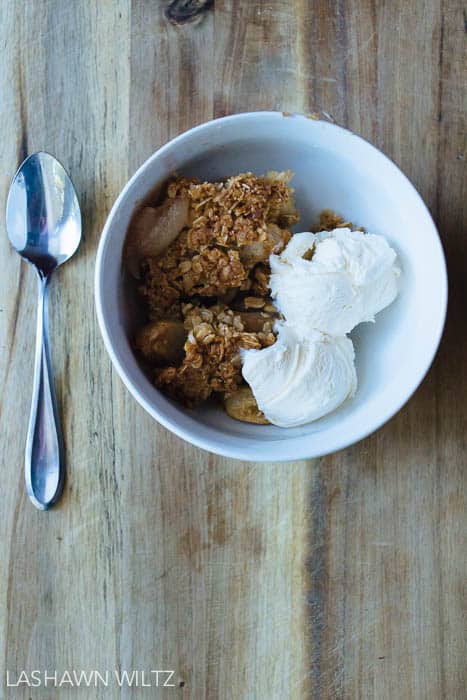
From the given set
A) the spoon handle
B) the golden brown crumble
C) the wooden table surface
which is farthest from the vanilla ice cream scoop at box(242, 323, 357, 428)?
the spoon handle

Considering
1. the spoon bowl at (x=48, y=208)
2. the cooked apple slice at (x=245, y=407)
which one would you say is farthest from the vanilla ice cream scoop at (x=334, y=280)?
the spoon bowl at (x=48, y=208)

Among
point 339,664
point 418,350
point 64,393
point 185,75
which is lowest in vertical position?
point 339,664

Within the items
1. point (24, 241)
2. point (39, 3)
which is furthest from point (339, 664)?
point (39, 3)

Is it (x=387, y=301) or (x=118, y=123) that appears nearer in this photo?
(x=387, y=301)

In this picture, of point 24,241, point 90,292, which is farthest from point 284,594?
point 24,241

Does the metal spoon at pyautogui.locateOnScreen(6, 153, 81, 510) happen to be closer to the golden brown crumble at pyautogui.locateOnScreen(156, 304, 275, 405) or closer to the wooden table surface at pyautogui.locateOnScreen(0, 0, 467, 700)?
the wooden table surface at pyautogui.locateOnScreen(0, 0, 467, 700)

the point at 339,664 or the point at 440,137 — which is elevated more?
the point at 440,137

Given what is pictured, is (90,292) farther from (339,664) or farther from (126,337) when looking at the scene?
(339,664)

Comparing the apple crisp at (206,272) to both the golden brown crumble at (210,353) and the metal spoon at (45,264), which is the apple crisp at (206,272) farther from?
the metal spoon at (45,264)
